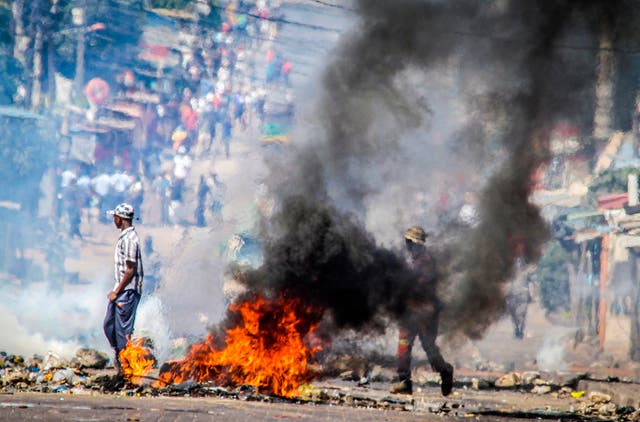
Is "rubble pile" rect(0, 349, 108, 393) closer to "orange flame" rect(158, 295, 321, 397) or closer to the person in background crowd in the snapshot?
"orange flame" rect(158, 295, 321, 397)

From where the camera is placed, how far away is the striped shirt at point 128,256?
9750mm

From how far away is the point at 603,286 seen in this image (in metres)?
19.4

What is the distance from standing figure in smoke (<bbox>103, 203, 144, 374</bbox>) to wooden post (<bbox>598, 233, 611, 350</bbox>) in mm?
11514

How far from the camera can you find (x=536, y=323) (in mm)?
20859

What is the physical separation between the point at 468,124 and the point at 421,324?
5733 millimetres

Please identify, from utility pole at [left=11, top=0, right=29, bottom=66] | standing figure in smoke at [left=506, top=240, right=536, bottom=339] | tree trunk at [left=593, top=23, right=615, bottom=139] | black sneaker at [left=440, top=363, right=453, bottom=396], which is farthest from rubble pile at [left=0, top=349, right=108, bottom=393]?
utility pole at [left=11, top=0, right=29, bottom=66]

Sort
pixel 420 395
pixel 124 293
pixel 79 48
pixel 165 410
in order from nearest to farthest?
1. pixel 165 410
2. pixel 124 293
3. pixel 420 395
4. pixel 79 48

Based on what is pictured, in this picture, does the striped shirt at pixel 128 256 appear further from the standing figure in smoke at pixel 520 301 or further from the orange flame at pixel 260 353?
the standing figure in smoke at pixel 520 301

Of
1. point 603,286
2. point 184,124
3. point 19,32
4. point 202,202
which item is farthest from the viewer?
point 184,124

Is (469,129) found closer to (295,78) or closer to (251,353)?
(251,353)

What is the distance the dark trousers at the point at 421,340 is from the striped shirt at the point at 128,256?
2909mm

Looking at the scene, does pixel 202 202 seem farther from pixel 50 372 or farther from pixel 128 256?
pixel 128 256

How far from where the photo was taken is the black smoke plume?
11.0 meters

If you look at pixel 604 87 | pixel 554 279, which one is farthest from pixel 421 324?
pixel 554 279
